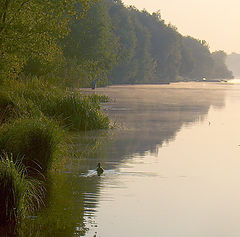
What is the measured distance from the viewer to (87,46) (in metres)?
84.9

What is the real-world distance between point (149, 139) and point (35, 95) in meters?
5.90

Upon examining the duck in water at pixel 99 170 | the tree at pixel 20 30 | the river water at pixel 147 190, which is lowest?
the river water at pixel 147 190

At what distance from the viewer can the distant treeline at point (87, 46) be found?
27.5 metres

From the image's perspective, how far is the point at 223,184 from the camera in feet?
53.8

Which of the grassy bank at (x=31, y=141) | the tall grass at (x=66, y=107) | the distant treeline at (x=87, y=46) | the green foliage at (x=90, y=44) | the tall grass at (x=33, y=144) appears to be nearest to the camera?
the grassy bank at (x=31, y=141)

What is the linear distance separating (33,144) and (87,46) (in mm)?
69122

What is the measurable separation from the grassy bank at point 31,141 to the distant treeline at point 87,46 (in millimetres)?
1712

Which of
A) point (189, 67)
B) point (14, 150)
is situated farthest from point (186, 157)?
point (189, 67)

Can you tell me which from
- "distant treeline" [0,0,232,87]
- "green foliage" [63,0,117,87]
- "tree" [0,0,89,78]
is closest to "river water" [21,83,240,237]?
"tree" [0,0,89,78]

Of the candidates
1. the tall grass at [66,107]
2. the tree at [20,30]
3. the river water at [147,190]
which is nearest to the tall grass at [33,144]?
the river water at [147,190]

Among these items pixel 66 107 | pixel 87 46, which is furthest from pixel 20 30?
pixel 87 46

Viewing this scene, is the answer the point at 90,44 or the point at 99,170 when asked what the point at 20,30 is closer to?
the point at 99,170

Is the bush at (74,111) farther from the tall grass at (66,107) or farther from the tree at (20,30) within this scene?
the tree at (20,30)

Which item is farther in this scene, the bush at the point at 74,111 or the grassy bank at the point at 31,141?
the bush at the point at 74,111
